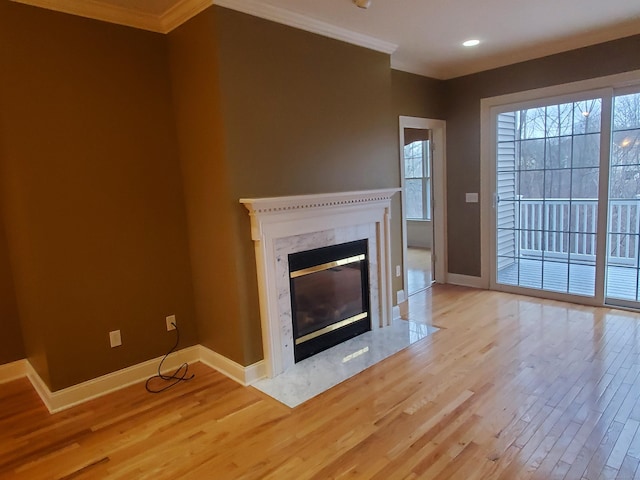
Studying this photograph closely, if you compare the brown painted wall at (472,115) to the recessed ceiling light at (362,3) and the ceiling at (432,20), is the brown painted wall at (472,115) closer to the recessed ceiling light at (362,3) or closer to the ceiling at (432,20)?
the ceiling at (432,20)

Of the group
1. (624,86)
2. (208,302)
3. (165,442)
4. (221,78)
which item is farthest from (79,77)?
(624,86)

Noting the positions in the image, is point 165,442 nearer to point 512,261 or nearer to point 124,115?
point 124,115

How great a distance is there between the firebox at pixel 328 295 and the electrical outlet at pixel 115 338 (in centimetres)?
127

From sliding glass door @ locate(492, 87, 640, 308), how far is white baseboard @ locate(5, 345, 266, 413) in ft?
11.1

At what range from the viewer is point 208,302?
3262 millimetres

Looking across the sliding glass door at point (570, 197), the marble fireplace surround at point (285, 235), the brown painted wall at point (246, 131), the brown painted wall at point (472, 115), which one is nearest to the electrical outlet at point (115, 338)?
the brown painted wall at point (246, 131)

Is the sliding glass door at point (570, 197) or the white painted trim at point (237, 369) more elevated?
the sliding glass door at point (570, 197)

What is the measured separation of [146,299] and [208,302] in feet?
1.49

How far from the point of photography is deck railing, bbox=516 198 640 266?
4090mm

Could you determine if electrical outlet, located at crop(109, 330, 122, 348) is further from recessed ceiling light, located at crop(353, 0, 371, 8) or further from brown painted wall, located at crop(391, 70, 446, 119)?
brown painted wall, located at crop(391, 70, 446, 119)

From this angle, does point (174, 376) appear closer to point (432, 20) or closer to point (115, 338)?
point (115, 338)

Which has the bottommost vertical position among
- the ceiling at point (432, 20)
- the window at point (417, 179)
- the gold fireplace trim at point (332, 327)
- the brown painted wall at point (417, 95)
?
the gold fireplace trim at point (332, 327)

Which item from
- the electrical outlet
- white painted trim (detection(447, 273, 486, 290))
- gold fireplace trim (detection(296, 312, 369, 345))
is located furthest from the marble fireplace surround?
white painted trim (detection(447, 273, 486, 290))

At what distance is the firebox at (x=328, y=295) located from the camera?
10.8ft
